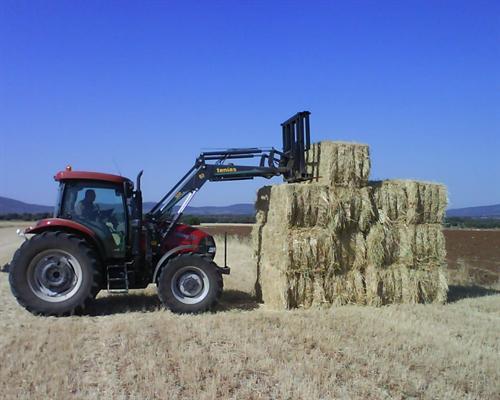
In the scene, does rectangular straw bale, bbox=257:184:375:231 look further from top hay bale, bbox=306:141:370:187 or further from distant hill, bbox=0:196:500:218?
distant hill, bbox=0:196:500:218

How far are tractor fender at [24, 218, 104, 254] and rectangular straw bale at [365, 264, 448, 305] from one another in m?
4.65

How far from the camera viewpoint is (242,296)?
10.7 metres

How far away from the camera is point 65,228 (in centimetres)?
856

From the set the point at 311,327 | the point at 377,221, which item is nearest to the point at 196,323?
the point at 311,327

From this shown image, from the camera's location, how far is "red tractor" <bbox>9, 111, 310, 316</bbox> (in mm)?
8312

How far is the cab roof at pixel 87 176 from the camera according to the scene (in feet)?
28.4

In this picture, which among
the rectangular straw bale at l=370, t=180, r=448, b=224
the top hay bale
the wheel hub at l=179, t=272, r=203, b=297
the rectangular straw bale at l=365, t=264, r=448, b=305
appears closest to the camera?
the wheel hub at l=179, t=272, r=203, b=297

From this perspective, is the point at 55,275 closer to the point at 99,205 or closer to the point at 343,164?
the point at 99,205

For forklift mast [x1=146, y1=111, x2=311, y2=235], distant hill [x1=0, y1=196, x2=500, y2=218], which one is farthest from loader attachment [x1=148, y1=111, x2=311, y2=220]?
distant hill [x1=0, y1=196, x2=500, y2=218]

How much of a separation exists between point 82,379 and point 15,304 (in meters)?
4.24

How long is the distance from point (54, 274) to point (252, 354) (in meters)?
3.77

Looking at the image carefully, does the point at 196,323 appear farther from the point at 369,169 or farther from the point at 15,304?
the point at 369,169

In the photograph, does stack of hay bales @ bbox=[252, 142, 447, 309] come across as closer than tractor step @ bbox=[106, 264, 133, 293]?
No

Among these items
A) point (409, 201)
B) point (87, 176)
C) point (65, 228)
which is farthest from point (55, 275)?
point (409, 201)
